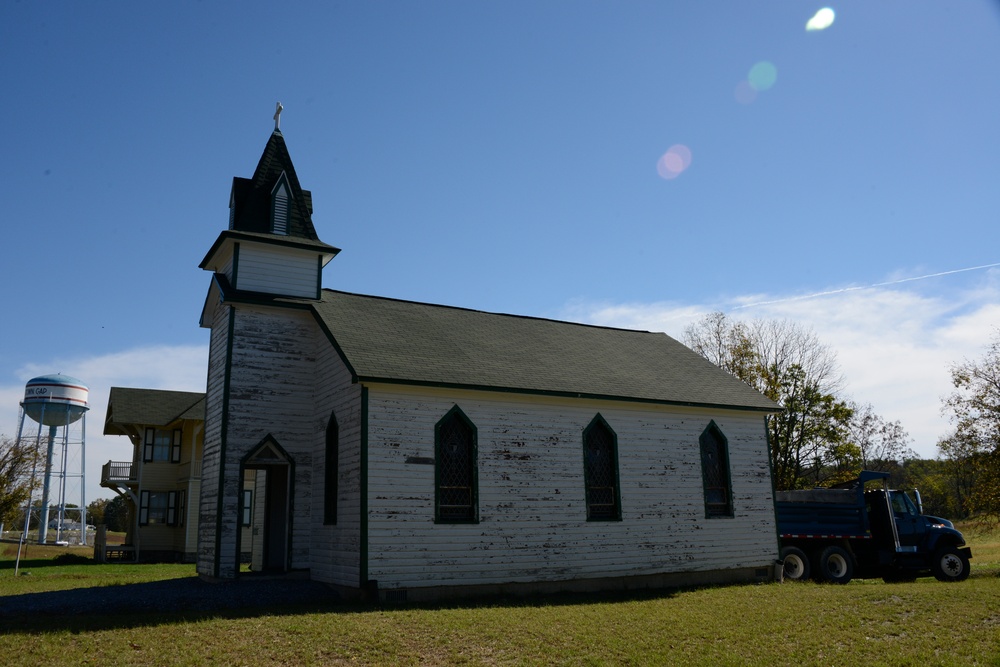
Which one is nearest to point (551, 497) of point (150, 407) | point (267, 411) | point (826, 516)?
point (267, 411)

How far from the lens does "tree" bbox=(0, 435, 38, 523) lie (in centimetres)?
3612

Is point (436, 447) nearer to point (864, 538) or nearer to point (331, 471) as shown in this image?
point (331, 471)

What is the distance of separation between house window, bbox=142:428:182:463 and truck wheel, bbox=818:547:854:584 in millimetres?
30116

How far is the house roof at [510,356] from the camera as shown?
1872 centimetres

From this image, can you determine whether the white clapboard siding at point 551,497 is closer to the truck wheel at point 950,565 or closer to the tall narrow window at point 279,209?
the truck wheel at point 950,565

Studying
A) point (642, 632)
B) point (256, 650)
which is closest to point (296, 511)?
point (256, 650)

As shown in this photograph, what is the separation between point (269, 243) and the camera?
21203mm

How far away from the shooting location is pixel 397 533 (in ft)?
55.4

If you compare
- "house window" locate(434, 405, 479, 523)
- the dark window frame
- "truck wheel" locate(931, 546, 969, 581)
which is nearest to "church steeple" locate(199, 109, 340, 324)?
"house window" locate(434, 405, 479, 523)

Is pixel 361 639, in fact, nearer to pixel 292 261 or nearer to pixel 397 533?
pixel 397 533

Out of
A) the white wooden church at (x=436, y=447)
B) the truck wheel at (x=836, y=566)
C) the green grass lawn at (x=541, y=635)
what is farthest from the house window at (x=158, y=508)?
the truck wheel at (x=836, y=566)

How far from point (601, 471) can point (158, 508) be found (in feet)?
85.0

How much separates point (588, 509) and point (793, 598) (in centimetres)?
529

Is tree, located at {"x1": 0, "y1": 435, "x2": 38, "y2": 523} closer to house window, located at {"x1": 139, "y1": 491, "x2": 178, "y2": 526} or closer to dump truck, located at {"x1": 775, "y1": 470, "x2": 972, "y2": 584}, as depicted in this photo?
house window, located at {"x1": 139, "y1": 491, "x2": 178, "y2": 526}
